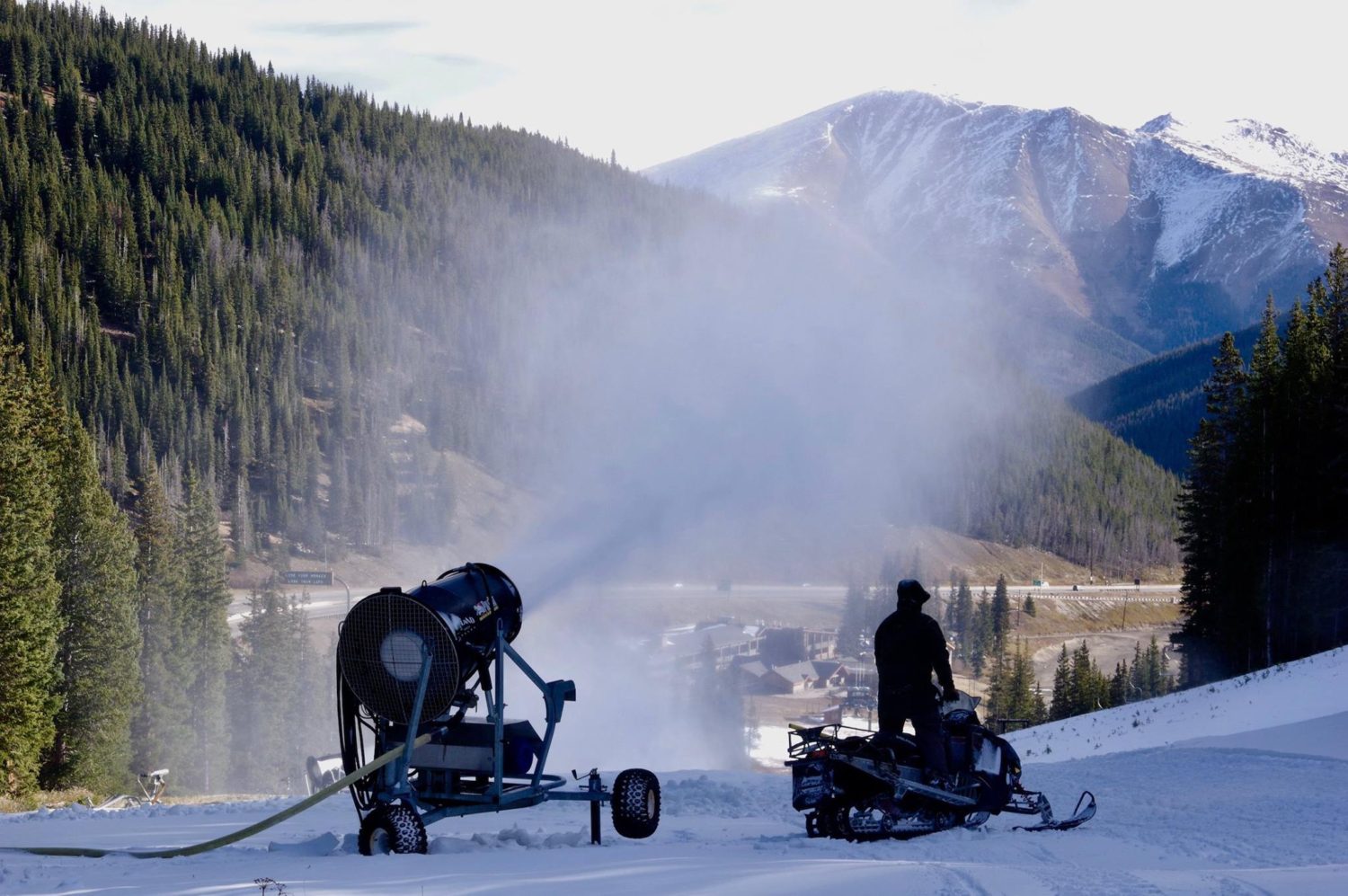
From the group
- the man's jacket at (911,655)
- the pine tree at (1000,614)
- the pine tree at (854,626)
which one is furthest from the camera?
the pine tree at (854,626)

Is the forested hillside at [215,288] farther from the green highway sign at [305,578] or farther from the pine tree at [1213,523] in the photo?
the pine tree at [1213,523]

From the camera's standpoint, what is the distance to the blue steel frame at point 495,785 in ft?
37.7

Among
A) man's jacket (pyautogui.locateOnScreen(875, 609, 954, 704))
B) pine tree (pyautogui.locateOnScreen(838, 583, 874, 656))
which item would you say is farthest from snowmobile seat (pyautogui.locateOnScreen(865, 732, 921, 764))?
pine tree (pyautogui.locateOnScreen(838, 583, 874, 656))

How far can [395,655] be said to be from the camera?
1172 centimetres

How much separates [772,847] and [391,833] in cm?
340

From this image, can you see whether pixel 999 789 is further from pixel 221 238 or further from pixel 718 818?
pixel 221 238

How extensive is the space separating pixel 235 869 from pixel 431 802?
90.8 inches

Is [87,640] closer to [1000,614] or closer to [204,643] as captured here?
[204,643]

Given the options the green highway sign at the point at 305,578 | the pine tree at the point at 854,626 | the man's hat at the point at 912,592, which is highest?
the man's hat at the point at 912,592

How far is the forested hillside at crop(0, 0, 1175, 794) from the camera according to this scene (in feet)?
159

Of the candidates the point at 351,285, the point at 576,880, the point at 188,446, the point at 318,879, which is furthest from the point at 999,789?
the point at 351,285

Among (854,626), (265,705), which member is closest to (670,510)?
(854,626)

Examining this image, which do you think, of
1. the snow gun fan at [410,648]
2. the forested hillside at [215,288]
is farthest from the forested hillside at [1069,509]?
the snow gun fan at [410,648]

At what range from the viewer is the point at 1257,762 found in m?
18.6
